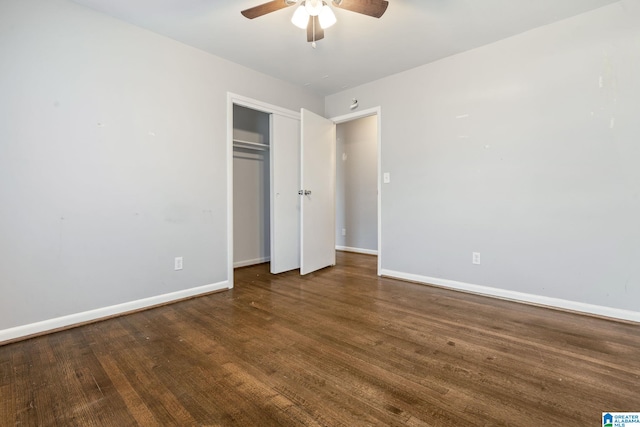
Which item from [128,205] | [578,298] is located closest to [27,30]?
[128,205]

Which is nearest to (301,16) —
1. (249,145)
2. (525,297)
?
(249,145)

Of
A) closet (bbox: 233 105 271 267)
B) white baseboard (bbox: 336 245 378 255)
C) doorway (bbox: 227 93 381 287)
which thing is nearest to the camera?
doorway (bbox: 227 93 381 287)

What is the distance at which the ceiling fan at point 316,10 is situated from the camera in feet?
5.94

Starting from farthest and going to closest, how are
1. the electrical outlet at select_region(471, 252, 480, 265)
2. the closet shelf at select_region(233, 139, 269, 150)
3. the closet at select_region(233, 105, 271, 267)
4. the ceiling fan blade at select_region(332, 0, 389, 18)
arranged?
the closet at select_region(233, 105, 271, 267) < the closet shelf at select_region(233, 139, 269, 150) < the electrical outlet at select_region(471, 252, 480, 265) < the ceiling fan blade at select_region(332, 0, 389, 18)

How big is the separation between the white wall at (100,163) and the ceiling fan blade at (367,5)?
1.68 metres

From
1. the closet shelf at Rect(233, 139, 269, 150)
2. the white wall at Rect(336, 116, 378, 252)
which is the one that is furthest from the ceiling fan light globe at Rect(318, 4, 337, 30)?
the white wall at Rect(336, 116, 378, 252)

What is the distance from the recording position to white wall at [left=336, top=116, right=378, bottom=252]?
16.4ft

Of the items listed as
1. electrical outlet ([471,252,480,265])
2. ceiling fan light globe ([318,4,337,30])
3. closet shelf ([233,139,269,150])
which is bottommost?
electrical outlet ([471,252,480,265])

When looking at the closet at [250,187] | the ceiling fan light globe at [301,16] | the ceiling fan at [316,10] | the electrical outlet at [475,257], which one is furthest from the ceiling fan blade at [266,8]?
the electrical outlet at [475,257]

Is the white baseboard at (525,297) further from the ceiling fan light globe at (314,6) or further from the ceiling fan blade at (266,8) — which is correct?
the ceiling fan blade at (266,8)

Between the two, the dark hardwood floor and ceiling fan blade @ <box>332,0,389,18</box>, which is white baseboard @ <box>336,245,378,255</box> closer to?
the dark hardwood floor

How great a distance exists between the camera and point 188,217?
2768 mm

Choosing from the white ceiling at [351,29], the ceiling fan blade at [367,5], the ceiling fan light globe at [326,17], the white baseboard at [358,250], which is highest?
the white ceiling at [351,29]

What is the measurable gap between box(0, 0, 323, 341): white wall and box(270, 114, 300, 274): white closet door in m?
0.70
